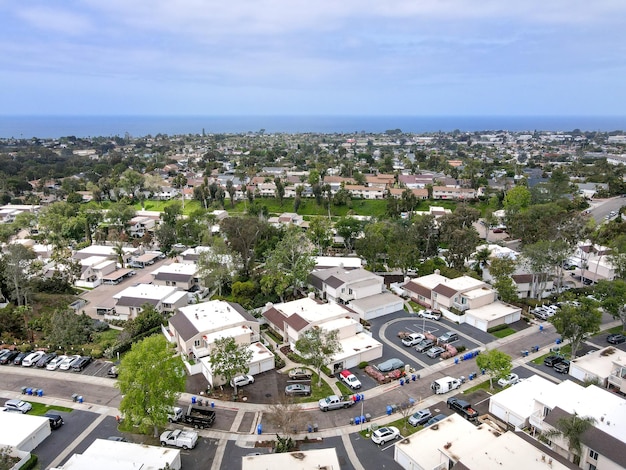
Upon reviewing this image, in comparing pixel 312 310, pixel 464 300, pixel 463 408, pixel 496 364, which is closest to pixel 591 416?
pixel 496 364

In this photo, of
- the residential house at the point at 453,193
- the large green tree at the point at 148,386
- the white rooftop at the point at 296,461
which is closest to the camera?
the white rooftop at the point at 296,461

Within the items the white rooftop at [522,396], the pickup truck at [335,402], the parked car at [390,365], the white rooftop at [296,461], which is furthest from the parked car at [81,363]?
the white rooftop at [522,396]

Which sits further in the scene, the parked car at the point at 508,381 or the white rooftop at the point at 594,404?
the parked car at the point at 508,381

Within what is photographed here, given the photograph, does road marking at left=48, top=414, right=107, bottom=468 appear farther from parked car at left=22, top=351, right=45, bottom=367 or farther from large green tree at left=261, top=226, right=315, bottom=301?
large green tree at left=261, top=226, right=315, bottom=301

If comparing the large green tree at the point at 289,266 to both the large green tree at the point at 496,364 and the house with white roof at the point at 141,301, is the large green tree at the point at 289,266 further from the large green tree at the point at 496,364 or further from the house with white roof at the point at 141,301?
the large green tree at the point at 496,364

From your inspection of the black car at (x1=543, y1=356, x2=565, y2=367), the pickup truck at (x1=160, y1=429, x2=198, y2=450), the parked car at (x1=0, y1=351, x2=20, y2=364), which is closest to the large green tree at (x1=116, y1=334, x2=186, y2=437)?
the pickup truck at (x1=160, y1=429, x2=198, y2=450)

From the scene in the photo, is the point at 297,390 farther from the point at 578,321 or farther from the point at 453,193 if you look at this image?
the point at 453,193

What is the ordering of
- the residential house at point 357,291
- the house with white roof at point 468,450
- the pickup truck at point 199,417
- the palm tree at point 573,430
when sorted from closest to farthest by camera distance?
1. the house with white roof at point 468,450
2. the palm tree at point 573,430
3. the pickup truck at point 199,417
4. the residential house at point 357,291
